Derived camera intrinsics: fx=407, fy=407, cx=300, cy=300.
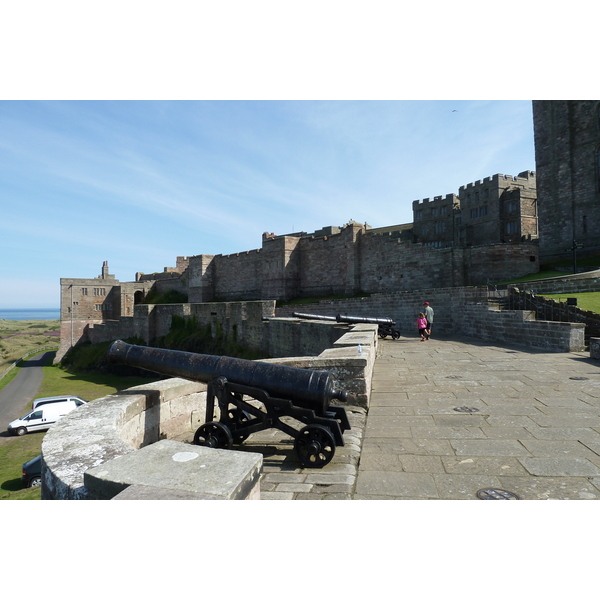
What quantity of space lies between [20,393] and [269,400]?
31.3 m

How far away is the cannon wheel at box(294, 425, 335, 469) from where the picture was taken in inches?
135

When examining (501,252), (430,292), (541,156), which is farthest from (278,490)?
(541,156)

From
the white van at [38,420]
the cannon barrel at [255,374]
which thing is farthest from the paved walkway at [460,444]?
the white van at [38,420]

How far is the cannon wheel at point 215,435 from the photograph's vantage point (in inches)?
146

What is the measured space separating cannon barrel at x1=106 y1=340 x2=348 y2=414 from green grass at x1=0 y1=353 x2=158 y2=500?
26.3 feet

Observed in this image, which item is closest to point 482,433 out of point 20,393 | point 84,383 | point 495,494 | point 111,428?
point 495,494

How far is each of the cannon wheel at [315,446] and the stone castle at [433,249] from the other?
22361 mm

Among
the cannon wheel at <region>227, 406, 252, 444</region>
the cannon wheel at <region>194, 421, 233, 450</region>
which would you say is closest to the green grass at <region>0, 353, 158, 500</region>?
the cannon wheel at <region>194, 421, 233, 450</region>

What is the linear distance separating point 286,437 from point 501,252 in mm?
23040

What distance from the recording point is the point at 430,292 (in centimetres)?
1631

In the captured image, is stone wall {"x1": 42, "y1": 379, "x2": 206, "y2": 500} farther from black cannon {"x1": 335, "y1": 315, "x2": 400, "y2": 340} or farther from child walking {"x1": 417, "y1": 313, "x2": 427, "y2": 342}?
child walking {"x1": 417, "y1": 313, "x2": 427, "y2": 342}

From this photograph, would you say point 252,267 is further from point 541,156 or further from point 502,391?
point 502,391

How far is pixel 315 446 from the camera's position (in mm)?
3420

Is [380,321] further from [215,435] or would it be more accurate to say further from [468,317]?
[215,435]
